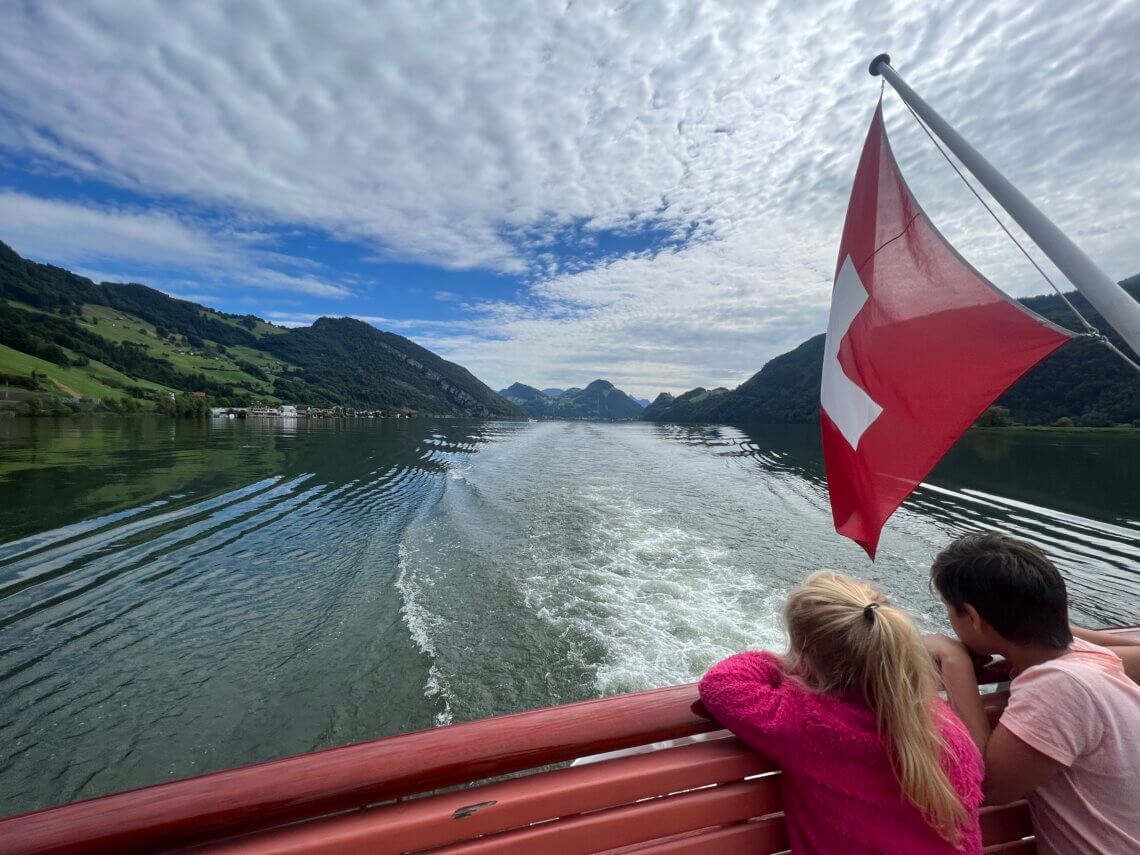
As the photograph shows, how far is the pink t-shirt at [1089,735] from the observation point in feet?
4.94

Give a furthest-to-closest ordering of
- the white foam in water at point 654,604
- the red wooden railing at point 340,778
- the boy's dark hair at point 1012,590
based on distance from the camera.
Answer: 1. the white foam in water at point 654,604
2. the boy's dark hair at point 1012,590
3. the red wooden railing at point 340,778

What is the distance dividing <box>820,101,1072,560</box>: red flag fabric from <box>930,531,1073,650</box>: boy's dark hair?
2.73 feet

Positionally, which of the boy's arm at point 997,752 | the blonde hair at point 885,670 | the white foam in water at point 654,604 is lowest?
the white foam in water at point 654,604

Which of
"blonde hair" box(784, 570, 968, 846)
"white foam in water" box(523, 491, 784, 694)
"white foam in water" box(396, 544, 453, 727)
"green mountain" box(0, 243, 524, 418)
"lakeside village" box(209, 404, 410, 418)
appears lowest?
"white foam in water" box(396, 544, 453, 727)

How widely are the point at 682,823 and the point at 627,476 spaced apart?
22.8m

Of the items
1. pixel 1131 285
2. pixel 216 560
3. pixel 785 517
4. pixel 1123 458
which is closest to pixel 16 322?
pixel 216 560

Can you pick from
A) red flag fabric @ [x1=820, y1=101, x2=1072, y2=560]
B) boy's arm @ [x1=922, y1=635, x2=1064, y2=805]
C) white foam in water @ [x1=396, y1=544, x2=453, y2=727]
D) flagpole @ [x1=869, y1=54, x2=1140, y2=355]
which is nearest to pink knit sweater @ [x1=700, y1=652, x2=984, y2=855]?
boy's arm @ [x1=922, y1=635, x2=1064, y2=805]

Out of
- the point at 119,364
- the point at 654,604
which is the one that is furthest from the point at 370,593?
the point at 119,364

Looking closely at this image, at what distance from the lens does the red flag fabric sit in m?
2.46

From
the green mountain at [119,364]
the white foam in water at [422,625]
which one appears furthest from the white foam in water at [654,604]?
the green mountain at [119,364]

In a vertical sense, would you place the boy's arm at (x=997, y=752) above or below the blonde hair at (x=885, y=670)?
below

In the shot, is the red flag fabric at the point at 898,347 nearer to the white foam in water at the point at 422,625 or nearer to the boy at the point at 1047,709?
the boy at the point at 1047,709

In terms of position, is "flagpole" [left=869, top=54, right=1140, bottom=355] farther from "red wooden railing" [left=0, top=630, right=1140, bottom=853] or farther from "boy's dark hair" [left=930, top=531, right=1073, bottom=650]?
"red wooden railing" [left=0, top=630, right=1140, bottom=853]

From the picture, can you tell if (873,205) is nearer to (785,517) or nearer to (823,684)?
(823,684)
